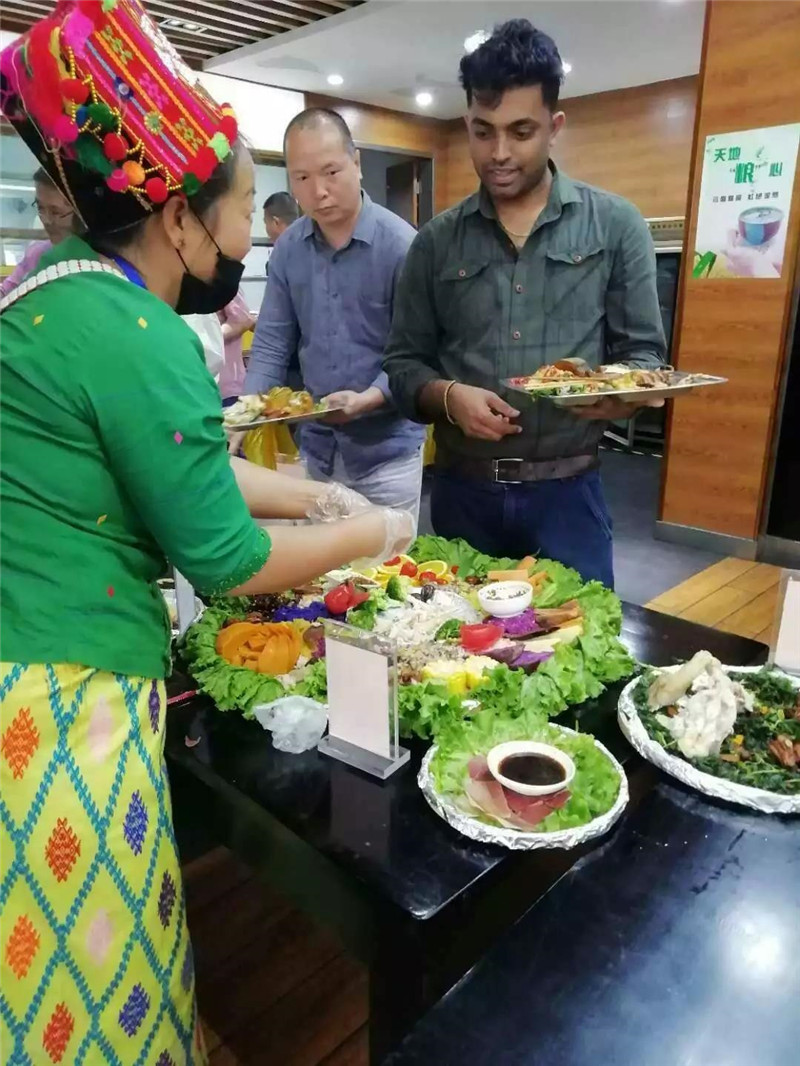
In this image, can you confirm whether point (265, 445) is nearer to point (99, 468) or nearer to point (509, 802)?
point (99, 468)

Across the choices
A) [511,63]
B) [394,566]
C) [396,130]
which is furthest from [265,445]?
[396,130]

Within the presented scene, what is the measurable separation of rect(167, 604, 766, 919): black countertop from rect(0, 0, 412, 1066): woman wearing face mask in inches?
5.7

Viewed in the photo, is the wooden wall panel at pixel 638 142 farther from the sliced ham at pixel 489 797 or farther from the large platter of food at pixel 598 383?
the sliced ham at pixel 489 797

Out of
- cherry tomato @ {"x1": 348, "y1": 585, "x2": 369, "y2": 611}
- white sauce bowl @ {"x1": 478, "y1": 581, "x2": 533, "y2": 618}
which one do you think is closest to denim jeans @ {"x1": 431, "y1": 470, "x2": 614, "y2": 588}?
white sauce bowl @ {"x1": 478, "y1": 581, "x2": 533, "y2": 618}

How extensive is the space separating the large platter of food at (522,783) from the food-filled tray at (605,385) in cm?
74

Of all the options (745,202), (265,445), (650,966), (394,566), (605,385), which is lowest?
(650,966)

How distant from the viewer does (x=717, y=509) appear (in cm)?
447

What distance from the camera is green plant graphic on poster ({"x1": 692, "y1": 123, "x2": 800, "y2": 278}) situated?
391 centimetres

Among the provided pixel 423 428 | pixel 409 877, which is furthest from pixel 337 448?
pixel 409 877

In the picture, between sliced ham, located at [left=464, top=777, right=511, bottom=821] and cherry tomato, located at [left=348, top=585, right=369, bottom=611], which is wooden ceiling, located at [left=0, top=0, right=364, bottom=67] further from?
sliced ham, located at [left=464, top=777, right=511, bottom=821]

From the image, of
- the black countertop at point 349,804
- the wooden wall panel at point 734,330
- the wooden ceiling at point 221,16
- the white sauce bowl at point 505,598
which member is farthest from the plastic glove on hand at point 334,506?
the wooden ceiling at point 221,16

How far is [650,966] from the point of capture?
2.82 feet

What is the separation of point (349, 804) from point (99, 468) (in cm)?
55

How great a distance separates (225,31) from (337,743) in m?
5.77
